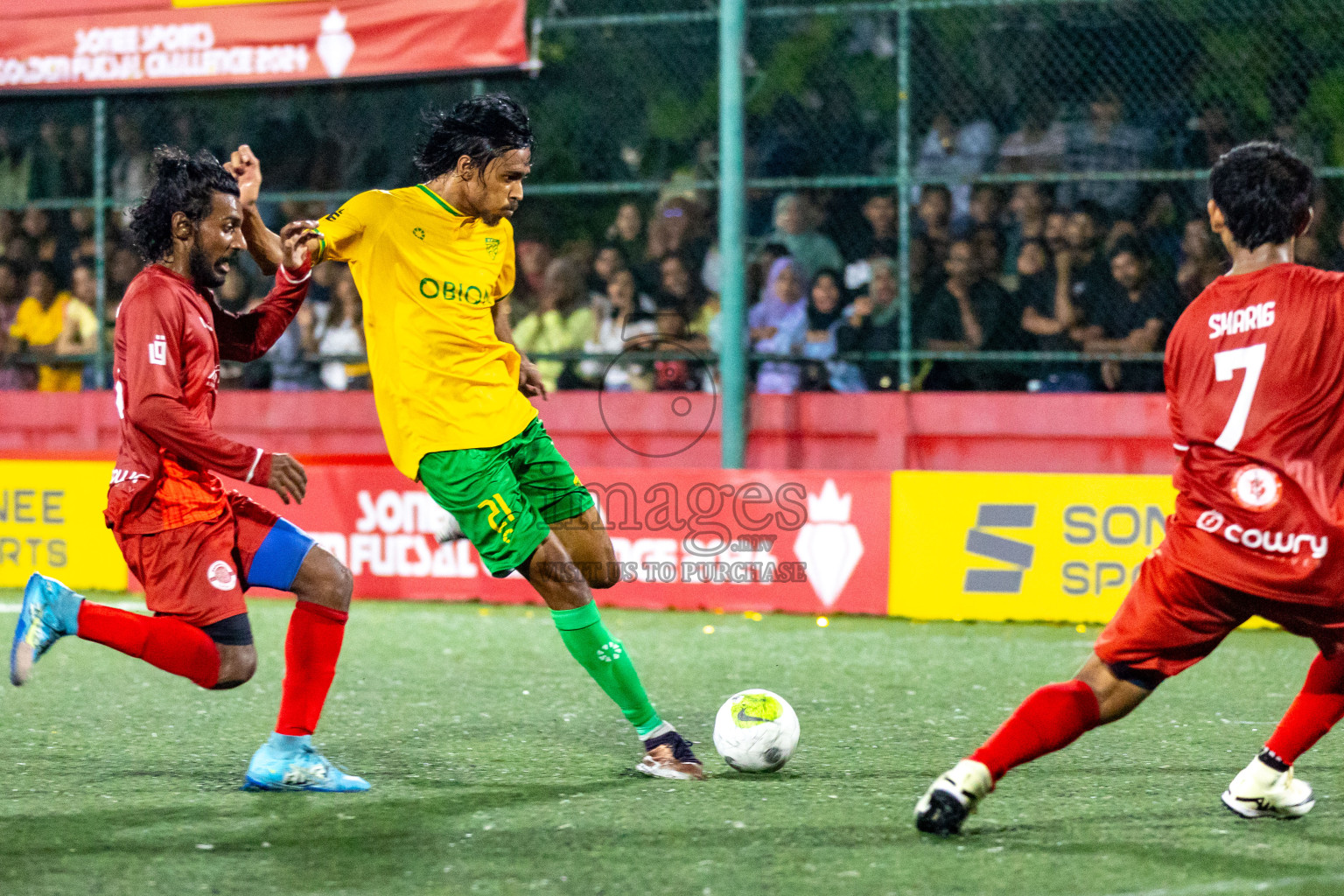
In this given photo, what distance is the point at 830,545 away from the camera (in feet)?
30.6

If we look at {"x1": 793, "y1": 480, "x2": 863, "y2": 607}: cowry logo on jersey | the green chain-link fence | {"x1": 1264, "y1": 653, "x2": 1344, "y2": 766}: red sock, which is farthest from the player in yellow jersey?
the green chain-link fence

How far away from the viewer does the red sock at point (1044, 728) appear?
4145 mm

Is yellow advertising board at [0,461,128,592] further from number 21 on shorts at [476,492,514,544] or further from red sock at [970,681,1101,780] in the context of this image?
red sock at [970,681,1101,780]

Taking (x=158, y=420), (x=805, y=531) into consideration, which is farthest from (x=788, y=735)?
(x=805, y=531)

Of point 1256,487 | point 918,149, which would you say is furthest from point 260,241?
point 918,149

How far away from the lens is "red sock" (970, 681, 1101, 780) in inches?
163

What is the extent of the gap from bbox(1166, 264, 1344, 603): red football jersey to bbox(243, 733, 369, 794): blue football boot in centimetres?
250

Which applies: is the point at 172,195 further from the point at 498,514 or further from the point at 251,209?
the point at 498,514

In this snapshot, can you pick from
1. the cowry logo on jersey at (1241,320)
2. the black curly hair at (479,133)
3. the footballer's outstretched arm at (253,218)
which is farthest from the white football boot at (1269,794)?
the footballer's outstretched arm at (253,218)

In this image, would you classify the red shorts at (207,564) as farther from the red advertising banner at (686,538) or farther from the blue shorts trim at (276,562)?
the red advertising banner at (686,538)

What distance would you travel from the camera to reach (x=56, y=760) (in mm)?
5449

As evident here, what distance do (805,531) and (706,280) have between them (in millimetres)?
2745

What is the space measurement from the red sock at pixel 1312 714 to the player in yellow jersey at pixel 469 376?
171 cm

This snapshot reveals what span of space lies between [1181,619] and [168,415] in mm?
2761
